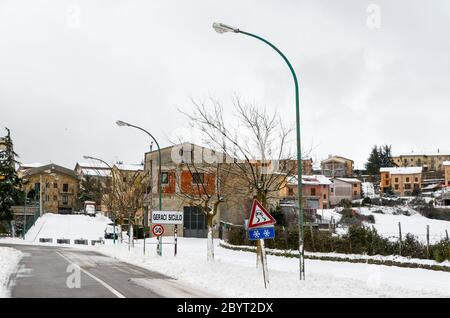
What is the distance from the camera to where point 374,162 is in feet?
466

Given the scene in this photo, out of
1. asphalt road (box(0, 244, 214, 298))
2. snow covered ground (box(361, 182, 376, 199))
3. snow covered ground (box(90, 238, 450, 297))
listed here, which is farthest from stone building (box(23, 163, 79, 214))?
asphalt road (box(0, 244, 214, 298))

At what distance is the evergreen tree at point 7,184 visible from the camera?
57.9 m

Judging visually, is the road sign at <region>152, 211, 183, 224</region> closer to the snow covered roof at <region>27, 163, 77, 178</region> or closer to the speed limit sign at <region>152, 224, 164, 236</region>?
the speed limit sign at <region>152, 224, 164, 236</region>

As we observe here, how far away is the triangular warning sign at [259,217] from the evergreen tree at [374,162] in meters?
133

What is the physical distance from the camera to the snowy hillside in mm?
66812

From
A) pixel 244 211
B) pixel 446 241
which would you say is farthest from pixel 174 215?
pixel 244 211

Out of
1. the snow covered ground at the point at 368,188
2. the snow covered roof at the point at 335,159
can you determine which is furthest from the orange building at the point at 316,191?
the snow covered roof at the point at 335,159

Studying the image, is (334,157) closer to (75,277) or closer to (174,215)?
(174,215)

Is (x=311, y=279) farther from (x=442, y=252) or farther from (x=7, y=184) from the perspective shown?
(x=7, y=184)

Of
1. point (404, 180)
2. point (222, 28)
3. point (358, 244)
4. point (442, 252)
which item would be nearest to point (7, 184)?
point (358, 244)

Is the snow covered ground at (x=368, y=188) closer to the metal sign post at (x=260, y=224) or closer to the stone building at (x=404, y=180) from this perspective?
the stone building at (x=404, y=180)

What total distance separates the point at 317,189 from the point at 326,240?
75.0 metres
